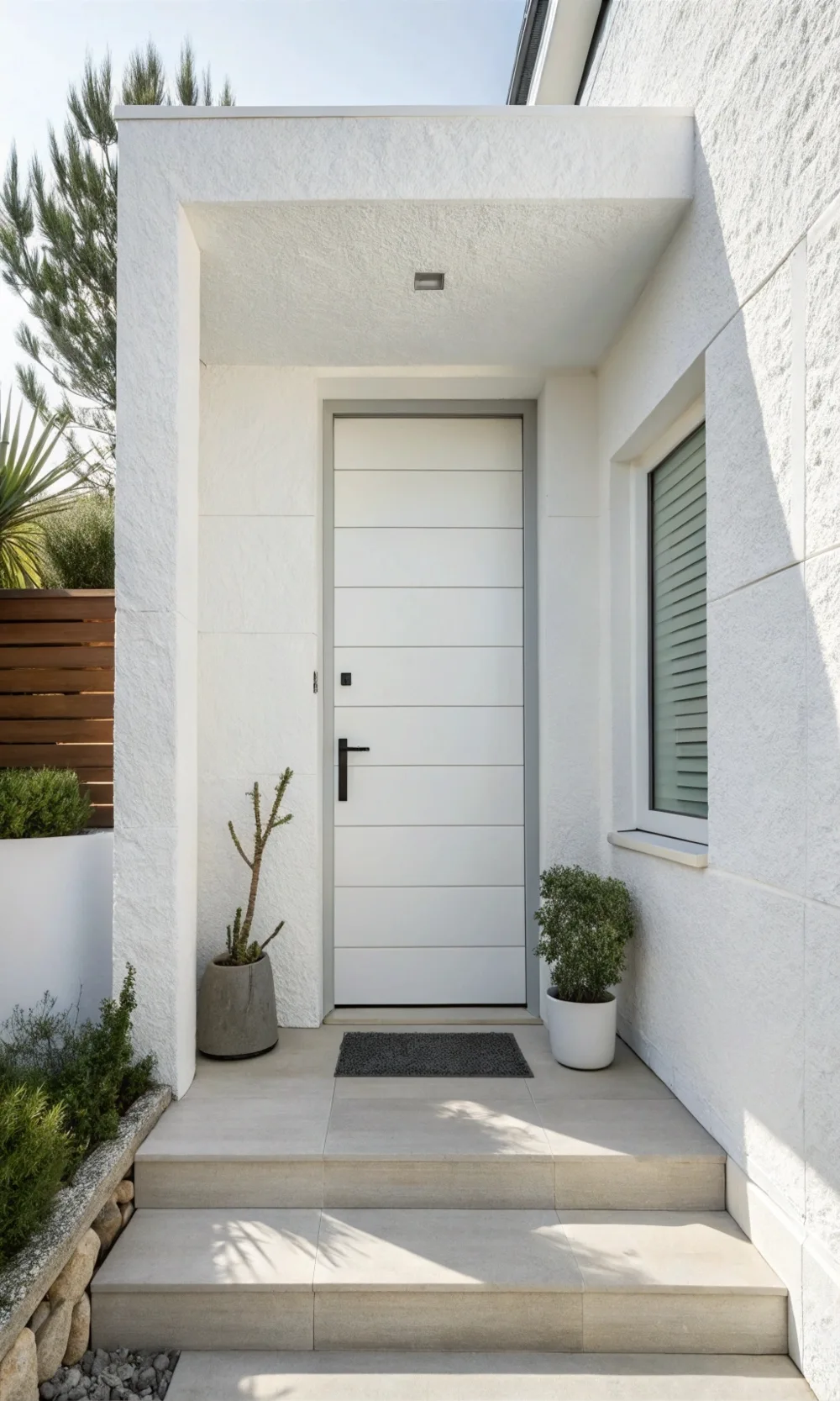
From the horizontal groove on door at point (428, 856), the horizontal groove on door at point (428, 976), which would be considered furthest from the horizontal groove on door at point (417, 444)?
the horizontal groove on door at point (428, 976)

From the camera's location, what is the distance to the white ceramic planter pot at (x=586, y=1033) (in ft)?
9.50

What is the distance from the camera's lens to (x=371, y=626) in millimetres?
3662

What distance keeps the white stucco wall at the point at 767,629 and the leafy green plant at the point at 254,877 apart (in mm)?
1368

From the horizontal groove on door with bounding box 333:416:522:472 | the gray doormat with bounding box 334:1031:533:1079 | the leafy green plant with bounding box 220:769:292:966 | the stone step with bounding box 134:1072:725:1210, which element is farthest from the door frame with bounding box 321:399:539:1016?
the stone step with bounding box 134:1072:725:1210

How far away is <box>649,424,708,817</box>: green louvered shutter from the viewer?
2.72 meters

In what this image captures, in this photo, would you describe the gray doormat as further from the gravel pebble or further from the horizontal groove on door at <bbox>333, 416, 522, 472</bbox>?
the horizontal groove on door at <bbox>333, 416, 522, 472</bbox>

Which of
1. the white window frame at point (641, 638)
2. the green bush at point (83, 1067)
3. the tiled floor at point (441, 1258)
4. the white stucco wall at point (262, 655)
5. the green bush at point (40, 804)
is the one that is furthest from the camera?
the white stucco wall at point (262, 655)

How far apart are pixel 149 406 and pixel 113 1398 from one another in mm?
2423

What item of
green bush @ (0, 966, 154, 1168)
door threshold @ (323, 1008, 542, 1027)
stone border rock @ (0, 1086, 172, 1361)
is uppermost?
green bush @ (0, 966, 154, 1168)

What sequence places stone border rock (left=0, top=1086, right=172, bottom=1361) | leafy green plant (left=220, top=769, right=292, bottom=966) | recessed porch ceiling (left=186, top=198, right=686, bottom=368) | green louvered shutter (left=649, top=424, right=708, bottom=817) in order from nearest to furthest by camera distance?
stone border rock (left=0, top=1086, right=172, bottom=1361) → recessed porch ceiling (left=186, top=198, right=686, bottom=368) → green louvered shutter (left=649, top=424, right=708, bottom=817) → leafy green plant (left=220, top=769, right=292, bottom=966)

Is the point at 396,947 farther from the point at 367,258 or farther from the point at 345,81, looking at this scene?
the point at 345,81

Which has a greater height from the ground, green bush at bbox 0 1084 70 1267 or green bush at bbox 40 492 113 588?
green bush at bbox 40 492 113 588

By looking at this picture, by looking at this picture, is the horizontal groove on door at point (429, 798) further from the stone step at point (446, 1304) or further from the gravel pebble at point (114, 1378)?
the gravel pebble at point (114, 1378)

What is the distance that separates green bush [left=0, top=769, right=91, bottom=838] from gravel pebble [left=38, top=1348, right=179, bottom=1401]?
1512mm
